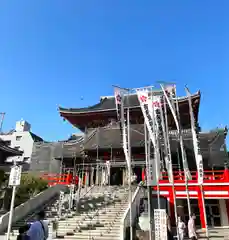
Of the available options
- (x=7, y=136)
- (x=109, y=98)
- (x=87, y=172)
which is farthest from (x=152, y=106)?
(x=7, y=136)

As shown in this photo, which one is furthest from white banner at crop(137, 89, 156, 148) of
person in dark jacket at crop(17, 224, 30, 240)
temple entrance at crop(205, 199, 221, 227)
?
temple entrance at crop(205, 199, 221, 227)

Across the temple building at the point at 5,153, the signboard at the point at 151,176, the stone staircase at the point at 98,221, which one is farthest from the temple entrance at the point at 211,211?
the temple building at the point at 5,153

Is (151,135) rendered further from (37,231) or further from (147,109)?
(37,231)

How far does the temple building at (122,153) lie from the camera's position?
17.2 meters

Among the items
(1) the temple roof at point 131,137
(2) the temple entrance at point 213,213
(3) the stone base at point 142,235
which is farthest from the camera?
(1) the temple roof at point 131,137

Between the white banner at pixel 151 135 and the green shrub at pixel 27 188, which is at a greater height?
the white banner at pixel 151 135

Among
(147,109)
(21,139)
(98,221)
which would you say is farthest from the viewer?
(21,139)

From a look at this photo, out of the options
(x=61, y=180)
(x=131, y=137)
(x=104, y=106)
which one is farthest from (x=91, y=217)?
(x=104, y=106)

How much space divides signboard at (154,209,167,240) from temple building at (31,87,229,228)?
650 cm

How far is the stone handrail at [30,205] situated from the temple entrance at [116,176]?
549 cm

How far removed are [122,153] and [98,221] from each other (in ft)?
37.0

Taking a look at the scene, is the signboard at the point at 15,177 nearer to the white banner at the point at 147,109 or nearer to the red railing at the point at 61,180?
the white banner at the point at 147,109

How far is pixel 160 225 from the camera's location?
32.1ft

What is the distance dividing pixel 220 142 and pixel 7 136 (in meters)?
39.0
